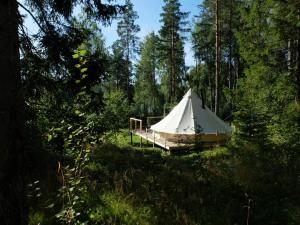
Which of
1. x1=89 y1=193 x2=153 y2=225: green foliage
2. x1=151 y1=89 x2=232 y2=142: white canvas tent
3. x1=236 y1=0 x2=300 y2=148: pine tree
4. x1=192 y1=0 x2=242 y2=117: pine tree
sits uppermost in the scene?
x1=192 y1=0 x2=242 y2=117: pine tree

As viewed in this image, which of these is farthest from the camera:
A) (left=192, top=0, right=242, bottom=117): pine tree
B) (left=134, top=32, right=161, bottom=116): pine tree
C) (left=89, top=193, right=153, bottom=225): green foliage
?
(left=134, top=32, right=161, bottom=116): pine tree

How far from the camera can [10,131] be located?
252cm

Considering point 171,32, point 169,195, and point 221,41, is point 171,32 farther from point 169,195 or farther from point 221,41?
point 169,195

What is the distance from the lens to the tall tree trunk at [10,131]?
96.4 inches

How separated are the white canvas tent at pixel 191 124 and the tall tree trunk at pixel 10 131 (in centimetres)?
1407

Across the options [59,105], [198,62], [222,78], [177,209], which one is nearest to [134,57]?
[198,62]

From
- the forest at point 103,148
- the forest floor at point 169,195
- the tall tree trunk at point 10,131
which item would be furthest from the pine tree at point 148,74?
the tall tree trunk at point 10,131

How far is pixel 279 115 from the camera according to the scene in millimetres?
11430

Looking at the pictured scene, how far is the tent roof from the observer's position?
16.9 m

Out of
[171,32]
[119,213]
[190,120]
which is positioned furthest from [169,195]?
[171,32]

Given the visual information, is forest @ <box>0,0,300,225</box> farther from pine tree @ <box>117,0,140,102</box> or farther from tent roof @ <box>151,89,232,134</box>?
pine tree @ <box>117,0,140,102</box>

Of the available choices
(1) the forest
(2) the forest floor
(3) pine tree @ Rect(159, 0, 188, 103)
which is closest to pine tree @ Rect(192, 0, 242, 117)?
(3) pine tree @ Rect(159, 0, 188, 103)

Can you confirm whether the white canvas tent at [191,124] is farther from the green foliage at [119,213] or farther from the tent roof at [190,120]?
the green foliage at [119,213]

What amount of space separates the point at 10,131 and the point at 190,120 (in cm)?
1517
